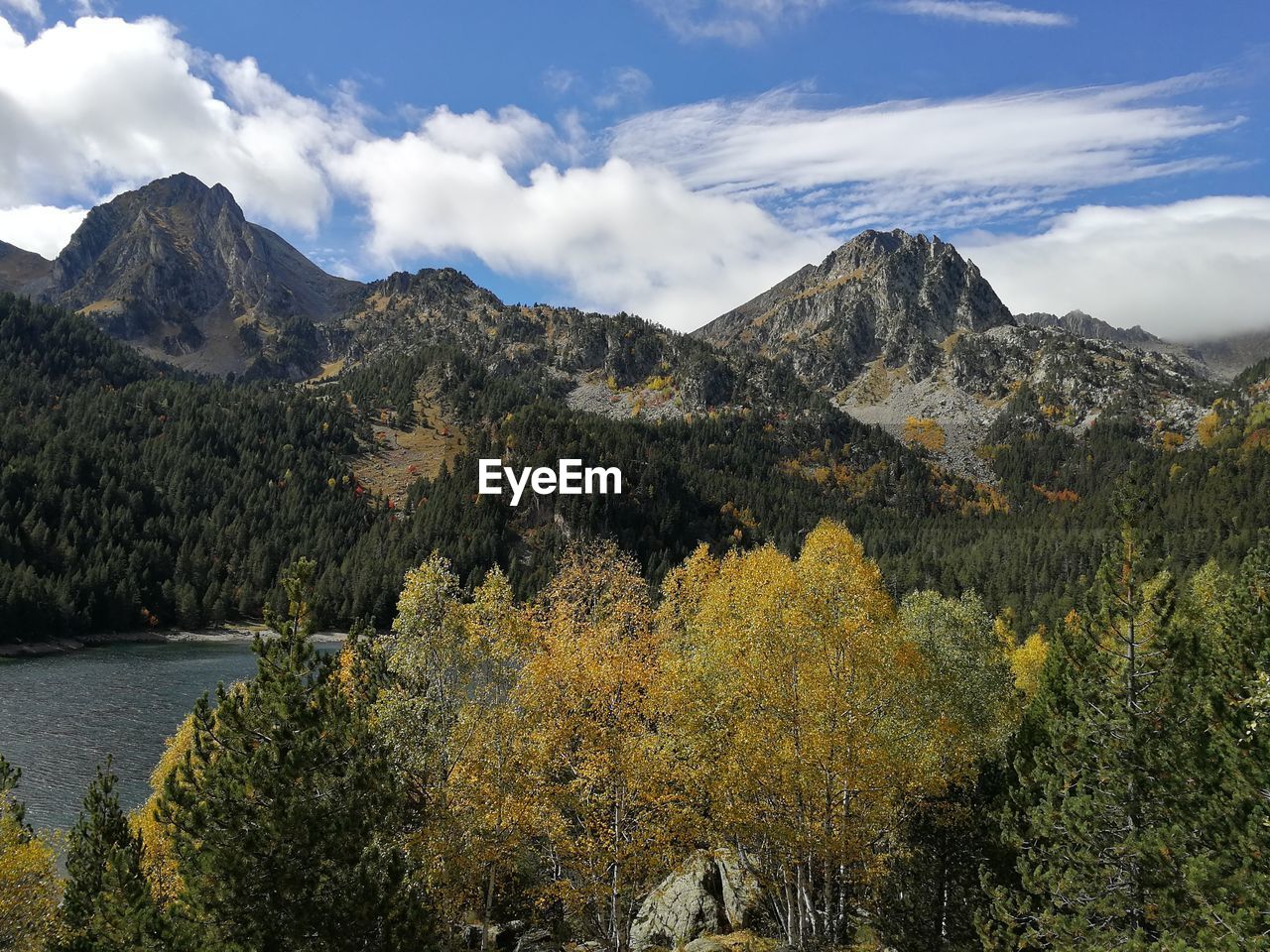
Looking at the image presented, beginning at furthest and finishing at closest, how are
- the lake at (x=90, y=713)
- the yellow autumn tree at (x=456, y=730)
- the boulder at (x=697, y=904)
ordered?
the lake at (x=90, y=713) < the boulder at (x=697, y=904) < the yellow autumn tree at (x=456, y=730)

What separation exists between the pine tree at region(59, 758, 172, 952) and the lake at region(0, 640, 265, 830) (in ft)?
113

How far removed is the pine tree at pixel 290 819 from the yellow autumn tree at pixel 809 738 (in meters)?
11.2

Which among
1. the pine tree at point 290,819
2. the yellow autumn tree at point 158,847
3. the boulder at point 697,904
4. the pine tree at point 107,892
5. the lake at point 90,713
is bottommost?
the lake at point 90,713

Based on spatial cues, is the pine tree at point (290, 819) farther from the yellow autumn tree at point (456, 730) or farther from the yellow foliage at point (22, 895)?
the yellow foliage at point (22, 895)

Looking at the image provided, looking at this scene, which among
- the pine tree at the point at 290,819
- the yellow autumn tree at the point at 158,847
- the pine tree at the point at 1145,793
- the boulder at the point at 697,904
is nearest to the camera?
the pine tree at the point at 1145,793

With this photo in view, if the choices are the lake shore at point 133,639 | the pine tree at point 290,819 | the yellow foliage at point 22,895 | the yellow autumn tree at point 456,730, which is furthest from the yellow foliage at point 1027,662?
the lake shore at point 133,639

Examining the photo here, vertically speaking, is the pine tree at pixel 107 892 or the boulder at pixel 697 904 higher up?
the pine tree at pixel 107 892

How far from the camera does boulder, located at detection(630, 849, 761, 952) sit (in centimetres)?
3123

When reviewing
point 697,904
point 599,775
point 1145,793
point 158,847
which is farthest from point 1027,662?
point 158,847

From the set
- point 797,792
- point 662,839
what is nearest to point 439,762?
point 662,839

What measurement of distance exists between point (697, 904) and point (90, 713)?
78.9 metres

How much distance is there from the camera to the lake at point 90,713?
187 feet

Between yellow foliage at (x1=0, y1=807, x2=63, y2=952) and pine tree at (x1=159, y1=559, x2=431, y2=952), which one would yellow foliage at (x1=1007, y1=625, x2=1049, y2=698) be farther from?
yellow foliage at (x1=0, y1=807, x2=63, y2=952)

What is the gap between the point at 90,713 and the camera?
7894cm
